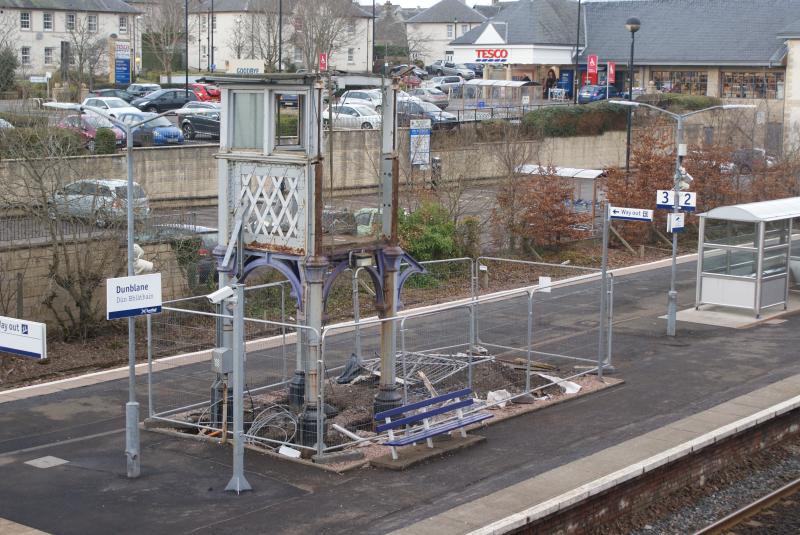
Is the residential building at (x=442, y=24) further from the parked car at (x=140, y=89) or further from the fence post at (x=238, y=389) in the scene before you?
the fence post at (x=238, y=389)

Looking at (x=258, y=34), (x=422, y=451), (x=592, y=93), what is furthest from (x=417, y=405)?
(x=258, y=34)

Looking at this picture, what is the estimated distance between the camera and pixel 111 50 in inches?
2763

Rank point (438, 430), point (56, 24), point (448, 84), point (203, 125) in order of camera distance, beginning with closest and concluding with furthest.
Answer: point (438, 430) → point (203, 125) → point (448, 84) → point (56, 24)

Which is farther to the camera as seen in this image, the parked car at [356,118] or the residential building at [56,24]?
the residential building at [56,24]

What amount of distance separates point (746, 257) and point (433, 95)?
4335 cm

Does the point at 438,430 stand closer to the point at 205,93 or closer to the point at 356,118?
the point at 356,118

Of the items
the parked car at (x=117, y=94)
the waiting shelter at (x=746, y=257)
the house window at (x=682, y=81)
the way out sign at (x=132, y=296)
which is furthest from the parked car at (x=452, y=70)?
the way out sign at (x=132, y=296)

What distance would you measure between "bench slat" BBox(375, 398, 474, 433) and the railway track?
3592 mm

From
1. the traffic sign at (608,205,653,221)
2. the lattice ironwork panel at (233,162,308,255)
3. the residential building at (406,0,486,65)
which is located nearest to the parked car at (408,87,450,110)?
the residential building at (406,0,486,65)

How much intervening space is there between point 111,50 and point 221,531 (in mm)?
62047

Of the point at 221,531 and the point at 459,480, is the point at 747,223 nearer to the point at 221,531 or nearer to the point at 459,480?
the point at 459,480

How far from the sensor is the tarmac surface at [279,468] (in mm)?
12953

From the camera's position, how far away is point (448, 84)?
7388 centimetres

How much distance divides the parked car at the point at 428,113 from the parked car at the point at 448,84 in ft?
50.5
